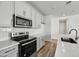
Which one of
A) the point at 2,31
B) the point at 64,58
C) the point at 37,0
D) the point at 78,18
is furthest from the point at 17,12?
the point at 78,18

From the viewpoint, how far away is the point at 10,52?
6.08 feet

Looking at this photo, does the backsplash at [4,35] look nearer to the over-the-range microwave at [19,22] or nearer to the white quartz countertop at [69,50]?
the over-the-range microwave at [19,22]

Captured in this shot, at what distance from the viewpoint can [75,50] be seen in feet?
5.34

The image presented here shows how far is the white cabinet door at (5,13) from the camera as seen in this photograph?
2209 millimetres

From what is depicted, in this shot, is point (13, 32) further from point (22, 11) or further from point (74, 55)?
point (74, 55)

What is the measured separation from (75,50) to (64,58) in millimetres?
317

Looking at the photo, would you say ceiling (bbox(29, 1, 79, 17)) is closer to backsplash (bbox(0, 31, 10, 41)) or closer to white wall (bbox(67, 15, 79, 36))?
backsplash (bbox(0, 31, 10, 41))

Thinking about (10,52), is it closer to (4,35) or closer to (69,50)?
(4,35)

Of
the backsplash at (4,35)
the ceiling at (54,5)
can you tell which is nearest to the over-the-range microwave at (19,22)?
the backsplash at (4,35)

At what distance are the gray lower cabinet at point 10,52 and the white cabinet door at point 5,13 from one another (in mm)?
758

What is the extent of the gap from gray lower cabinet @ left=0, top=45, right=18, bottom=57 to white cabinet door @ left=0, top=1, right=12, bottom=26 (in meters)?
0.76

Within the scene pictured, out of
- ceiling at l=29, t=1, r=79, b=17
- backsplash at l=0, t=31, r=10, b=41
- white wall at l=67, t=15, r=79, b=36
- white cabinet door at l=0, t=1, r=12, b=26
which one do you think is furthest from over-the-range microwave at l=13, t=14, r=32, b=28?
white wall at l=67, t=15, r=79, b=36

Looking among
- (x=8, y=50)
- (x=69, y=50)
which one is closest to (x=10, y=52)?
(x=8, y=50)

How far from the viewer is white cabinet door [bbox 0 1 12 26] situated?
2.21 metres
